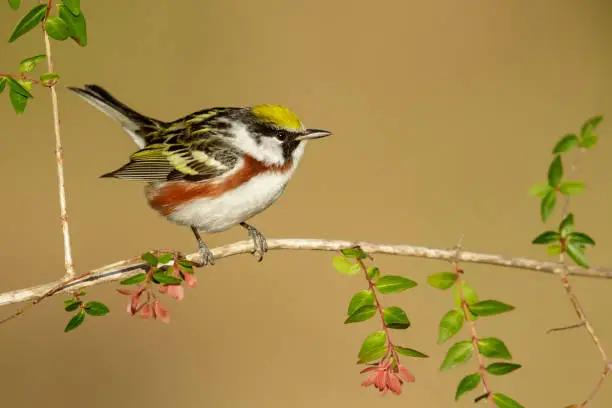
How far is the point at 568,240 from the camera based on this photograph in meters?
2.58

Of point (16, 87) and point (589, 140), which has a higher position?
point (16, 87)

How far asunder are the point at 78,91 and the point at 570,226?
301cm

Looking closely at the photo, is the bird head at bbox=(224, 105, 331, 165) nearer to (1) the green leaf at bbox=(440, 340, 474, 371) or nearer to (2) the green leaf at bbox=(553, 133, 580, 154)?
(2) the green leaf at bbox=(553, 133, 580, 154)

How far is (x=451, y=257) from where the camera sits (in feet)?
9.13

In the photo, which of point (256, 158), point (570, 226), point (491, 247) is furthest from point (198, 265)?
point (491, 247)

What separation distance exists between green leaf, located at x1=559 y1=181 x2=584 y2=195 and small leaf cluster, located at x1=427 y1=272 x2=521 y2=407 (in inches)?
19.9

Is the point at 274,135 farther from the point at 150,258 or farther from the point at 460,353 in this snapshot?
the point at 460,353

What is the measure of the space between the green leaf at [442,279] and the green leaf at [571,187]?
53 centimetres

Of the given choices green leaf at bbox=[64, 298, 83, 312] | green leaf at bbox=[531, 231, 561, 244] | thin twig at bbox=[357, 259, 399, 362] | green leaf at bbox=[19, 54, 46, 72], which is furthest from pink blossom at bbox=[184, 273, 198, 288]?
green leaf at bbox=[531, 231, 561, 244]

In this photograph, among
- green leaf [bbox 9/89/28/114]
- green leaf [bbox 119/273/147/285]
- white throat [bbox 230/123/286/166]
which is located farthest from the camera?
white throat [bbox 230/123/286/166]

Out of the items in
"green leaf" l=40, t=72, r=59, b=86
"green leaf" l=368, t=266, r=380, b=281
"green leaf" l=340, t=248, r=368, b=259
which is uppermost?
"green leaf" l=40, t=72, r=59, b=86

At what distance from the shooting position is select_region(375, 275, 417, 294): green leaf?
2.64 metres

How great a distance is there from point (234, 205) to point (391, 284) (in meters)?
1.40

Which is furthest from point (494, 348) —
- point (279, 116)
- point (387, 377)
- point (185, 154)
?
point (185, 154)
